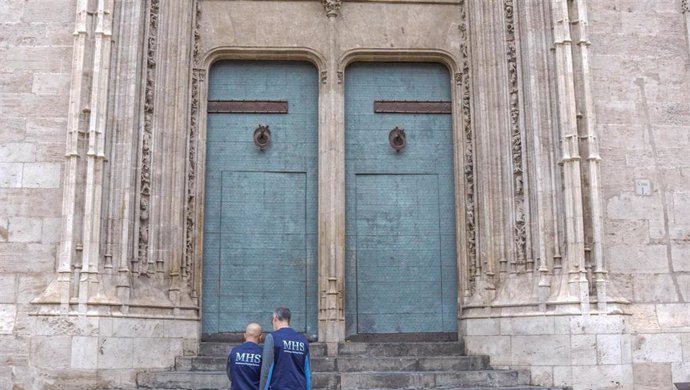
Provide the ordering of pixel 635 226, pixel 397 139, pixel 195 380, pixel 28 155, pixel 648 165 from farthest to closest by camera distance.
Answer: pixel 397 139 → pixel 648 165 → pixel 635 226 → pixel 28 155 → pixel 195 380

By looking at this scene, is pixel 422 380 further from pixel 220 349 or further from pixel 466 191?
pixel 466 191

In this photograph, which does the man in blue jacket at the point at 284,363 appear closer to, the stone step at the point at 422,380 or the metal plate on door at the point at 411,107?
the stone step at the point at 422,380

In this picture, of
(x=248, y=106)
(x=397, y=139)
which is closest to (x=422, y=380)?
(x=397, y=139)

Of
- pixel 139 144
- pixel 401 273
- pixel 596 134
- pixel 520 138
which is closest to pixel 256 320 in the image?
pixel 401 273

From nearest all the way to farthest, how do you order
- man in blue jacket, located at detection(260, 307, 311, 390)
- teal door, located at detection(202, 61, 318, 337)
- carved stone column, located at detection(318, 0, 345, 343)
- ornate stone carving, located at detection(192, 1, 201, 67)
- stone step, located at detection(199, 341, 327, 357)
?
man in blue jacket, located at detection(260, 307, 311, 390)
stone step, located at detection(199, 341, 327, 357)
carved stone column, located at detection(318, 0, 345, 343)
teal door, located at detection(202, 61, 318, 337)
ornate stone carving, located at detection(192, 1, 201, 67)

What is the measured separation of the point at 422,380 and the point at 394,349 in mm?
1270

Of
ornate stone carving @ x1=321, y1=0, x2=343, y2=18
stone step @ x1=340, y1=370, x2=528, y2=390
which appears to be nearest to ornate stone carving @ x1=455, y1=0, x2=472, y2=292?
stone step @ x1=340, y1=370, x2=528, y2=390

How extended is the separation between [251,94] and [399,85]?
2.15m

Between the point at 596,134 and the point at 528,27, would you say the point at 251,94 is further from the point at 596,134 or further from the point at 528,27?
the point at 596,134

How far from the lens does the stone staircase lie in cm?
897

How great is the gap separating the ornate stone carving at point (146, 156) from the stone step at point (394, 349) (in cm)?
278

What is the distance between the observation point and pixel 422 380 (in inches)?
356

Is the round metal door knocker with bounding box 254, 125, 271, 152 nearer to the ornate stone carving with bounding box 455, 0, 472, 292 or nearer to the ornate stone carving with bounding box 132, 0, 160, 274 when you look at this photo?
the ornate stone carving with bounding box 132, 0, 160, 274

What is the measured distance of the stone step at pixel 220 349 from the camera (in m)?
10.3
